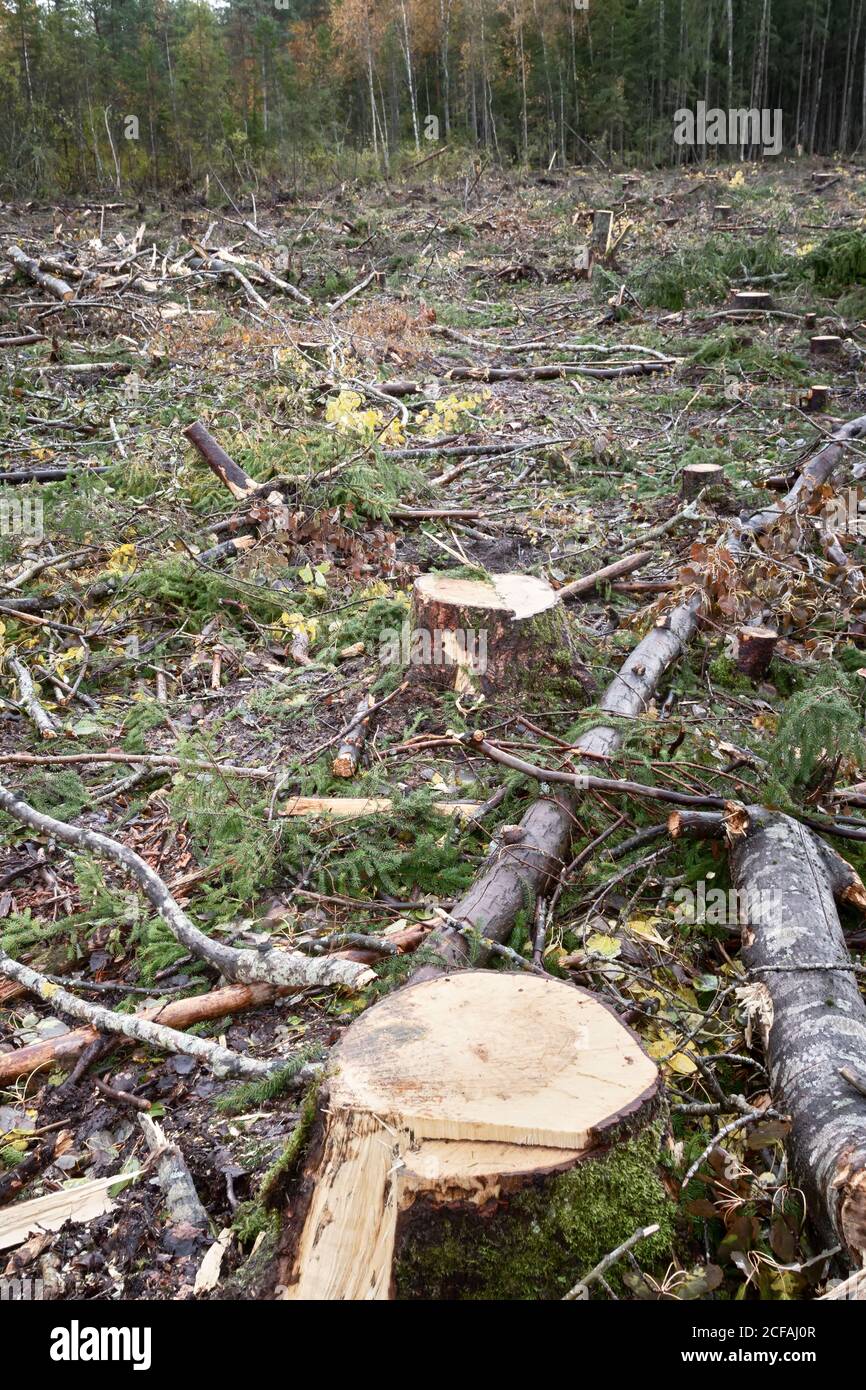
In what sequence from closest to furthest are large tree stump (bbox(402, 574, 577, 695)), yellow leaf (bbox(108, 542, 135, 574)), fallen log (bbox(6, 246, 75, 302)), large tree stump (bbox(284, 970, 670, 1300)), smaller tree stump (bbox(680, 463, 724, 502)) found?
large tree stump (bbox(284, 970, 670, 1300)) < large tree stump (bbox(402, 574, 577, 695)) < yellow leaf (bbox(108, 542, 135, 574)) < smaller tree stump (bbox(680, 463, 724, 502)) < fallen log (bbox(6, 246, 75, 302))

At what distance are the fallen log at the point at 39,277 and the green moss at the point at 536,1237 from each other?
12.1 metres

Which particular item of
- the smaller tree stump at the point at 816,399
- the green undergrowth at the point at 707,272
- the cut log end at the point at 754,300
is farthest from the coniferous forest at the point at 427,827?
the green undergrowth at the point at 707,272

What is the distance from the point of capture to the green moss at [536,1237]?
175 centimetres

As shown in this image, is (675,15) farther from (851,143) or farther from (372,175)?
(372,175)

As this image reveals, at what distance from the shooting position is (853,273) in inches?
460


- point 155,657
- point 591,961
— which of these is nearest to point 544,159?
point 155,657

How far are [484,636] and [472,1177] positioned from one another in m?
2.77

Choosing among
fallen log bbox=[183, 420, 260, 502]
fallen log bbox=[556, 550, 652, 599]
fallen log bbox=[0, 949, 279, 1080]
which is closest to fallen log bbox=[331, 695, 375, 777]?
fallen log bbox=[0, 949, 279, 1080]

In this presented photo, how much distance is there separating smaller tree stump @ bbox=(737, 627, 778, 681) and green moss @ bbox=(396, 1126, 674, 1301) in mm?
3033

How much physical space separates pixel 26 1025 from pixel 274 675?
2.36m

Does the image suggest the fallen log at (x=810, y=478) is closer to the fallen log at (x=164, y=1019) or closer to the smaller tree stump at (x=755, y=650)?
the smaller tree stump at (x=755, y=650)

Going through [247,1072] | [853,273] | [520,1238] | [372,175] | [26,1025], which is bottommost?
[26,1025]

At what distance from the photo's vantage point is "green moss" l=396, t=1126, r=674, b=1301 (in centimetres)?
175

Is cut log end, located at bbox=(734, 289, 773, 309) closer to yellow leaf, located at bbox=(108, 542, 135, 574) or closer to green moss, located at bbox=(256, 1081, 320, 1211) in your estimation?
yellow leaf, located at bbox=(108, 542, 135, 574)
